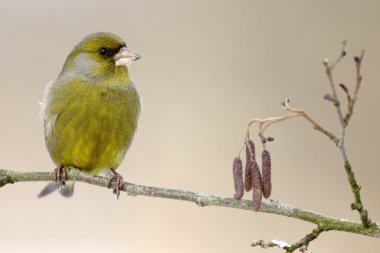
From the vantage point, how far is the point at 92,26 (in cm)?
580

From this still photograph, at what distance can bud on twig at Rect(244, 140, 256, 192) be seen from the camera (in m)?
2.05

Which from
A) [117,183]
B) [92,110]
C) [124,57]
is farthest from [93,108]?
[117,183]

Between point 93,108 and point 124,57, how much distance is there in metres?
0.29

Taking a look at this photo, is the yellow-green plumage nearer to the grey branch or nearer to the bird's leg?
the bird's leg

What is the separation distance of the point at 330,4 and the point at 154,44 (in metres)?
1.37

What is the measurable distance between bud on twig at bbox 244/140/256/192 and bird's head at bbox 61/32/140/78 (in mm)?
1330

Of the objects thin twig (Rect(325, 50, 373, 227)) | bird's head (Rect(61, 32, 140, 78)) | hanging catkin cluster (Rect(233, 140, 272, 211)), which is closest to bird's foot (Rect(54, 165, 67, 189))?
bird's head (Rect(61, 32, 140, 78))

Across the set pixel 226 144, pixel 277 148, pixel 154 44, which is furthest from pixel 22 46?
pixel 277 148

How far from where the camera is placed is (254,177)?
2041 mm

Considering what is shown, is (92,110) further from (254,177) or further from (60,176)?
(254,177)

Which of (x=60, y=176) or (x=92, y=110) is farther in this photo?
(x=92, y=110)

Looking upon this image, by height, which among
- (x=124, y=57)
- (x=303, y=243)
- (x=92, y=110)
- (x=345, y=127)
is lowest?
(x=303, y=243)

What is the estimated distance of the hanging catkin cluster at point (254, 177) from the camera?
203cm

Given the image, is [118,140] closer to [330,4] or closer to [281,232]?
[281,232]
